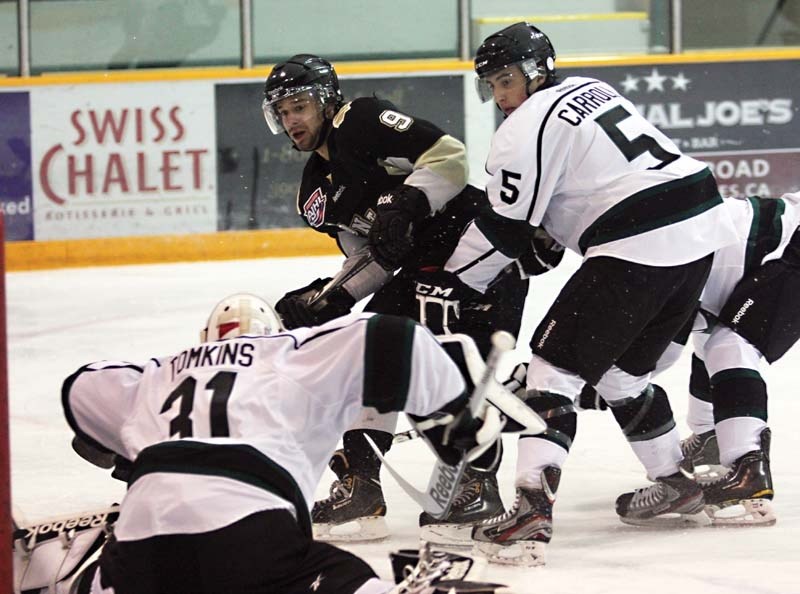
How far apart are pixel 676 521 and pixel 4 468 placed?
1667 mm

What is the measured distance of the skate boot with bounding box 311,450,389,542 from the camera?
10.3 feet

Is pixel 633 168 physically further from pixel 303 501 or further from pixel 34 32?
pixel 34 32

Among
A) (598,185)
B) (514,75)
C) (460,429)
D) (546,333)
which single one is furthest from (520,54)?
(460,429)

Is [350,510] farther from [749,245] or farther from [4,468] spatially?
[4,468]

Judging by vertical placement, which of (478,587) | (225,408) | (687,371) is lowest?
(687,371)

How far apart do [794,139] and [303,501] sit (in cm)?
589

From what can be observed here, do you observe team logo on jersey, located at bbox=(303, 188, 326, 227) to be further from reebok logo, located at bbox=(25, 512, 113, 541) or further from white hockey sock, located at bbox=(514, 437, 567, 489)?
reebok logo, located at bbox=(25, 512, 113, 541)

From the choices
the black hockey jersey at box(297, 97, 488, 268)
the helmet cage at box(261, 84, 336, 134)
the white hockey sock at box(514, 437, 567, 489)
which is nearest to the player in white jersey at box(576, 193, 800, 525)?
the white hockey sock at box(514, 437, 567, 489)

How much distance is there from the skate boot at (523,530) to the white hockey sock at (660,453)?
353mm

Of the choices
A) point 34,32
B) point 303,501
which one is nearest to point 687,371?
point 303,501

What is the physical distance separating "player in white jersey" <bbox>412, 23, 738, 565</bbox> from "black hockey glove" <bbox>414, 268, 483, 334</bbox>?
0.12 m

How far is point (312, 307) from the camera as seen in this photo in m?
3.42

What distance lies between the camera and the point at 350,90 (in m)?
7.32

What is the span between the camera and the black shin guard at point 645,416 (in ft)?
10.6
